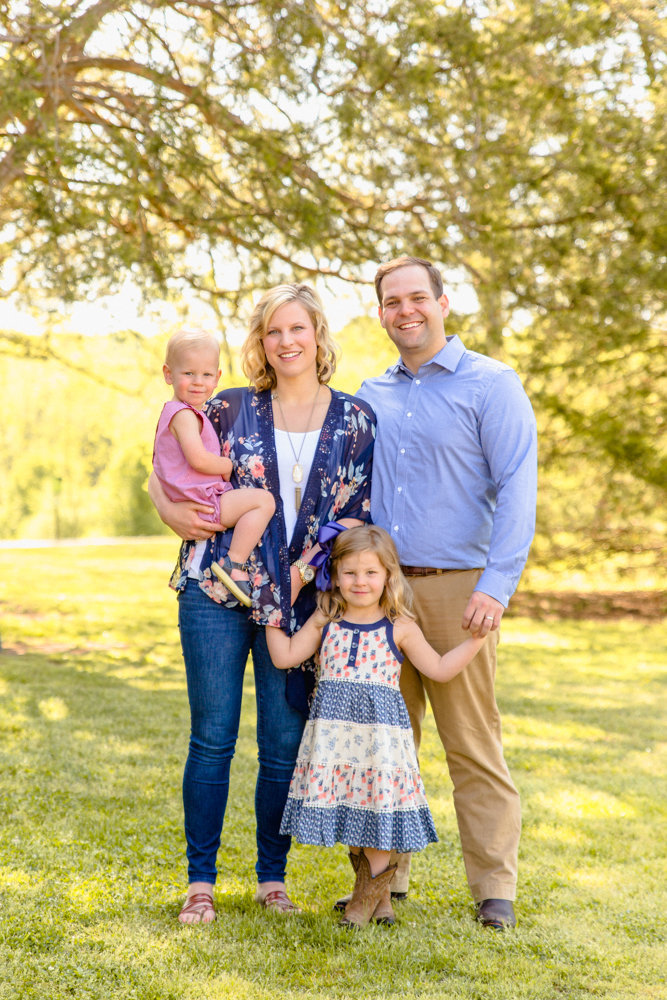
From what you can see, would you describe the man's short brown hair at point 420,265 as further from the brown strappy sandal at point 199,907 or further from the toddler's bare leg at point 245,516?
the brown strappy sandal at point 199,907

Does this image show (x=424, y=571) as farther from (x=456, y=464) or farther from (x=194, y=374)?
(x=194, y=374)

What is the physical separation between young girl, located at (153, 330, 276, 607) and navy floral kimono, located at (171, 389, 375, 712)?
4 cm

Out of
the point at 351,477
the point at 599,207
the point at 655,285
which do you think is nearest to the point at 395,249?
the point at 599,207

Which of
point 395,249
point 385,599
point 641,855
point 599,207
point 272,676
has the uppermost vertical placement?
point 599,207

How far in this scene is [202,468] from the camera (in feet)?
9.30

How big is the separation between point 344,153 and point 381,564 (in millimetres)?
4685

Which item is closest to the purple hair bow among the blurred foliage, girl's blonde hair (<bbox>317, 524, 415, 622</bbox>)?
girl's blonde hair (<bbox>317, 524, 415, 622</bbox>)

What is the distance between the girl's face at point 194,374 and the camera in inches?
116

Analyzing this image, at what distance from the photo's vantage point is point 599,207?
762cm

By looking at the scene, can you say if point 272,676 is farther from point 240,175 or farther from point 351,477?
point 240,175

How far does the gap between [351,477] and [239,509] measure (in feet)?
1.29

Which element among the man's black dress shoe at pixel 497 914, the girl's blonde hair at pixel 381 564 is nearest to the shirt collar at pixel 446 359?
the girl's blonde hair at pixel 381 564

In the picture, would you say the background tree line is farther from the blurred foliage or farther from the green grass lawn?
the green grass lawn

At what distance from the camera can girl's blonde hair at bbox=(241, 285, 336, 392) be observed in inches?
114
